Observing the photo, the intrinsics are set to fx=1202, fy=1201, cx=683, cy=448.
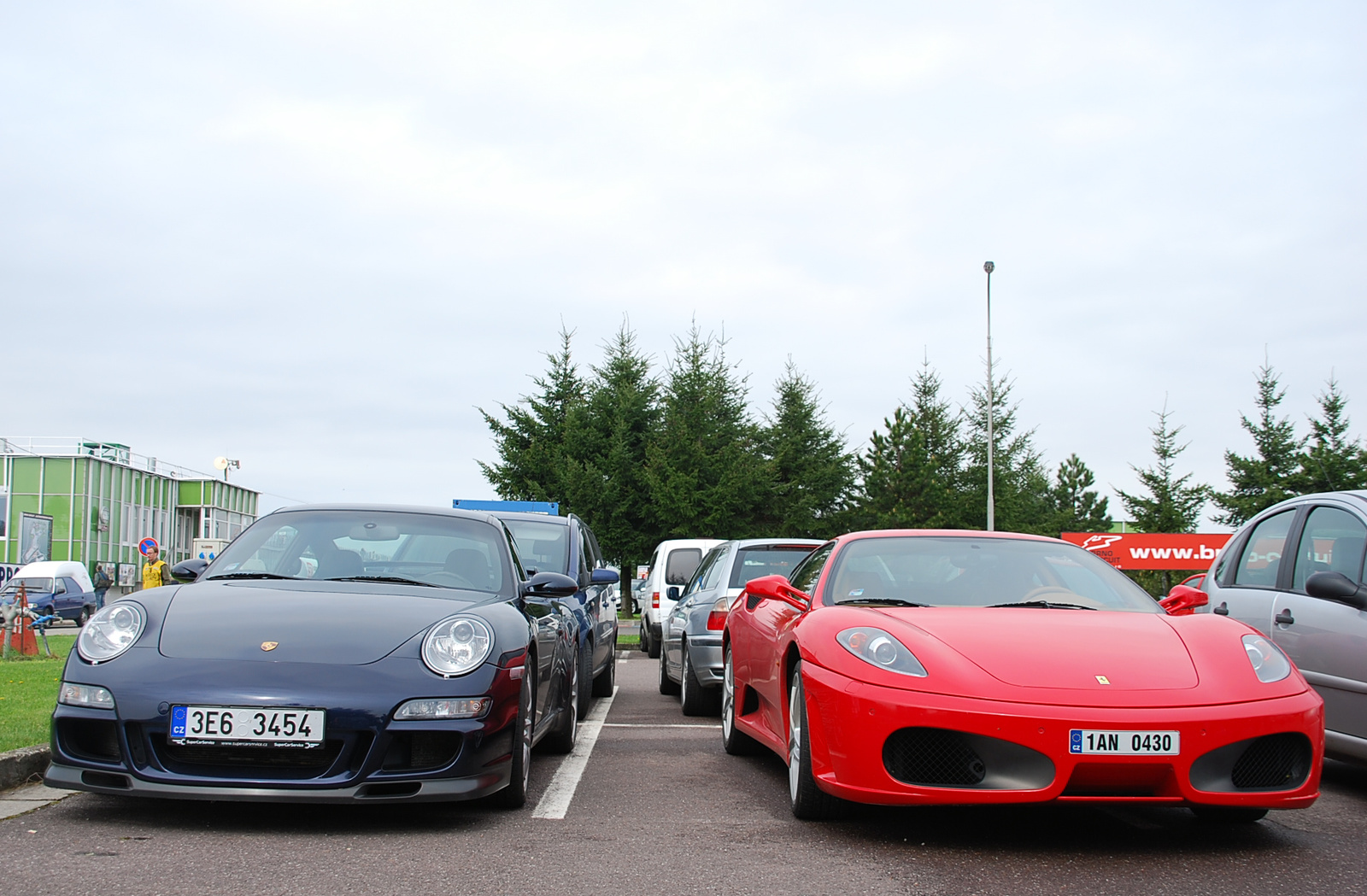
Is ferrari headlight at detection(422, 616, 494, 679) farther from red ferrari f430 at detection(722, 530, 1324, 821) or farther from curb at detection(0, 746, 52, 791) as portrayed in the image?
curb at detection(0, 746, 52, 791)

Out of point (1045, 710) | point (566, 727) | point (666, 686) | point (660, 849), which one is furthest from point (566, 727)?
point (666, 686)

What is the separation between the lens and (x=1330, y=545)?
6180 millimetres

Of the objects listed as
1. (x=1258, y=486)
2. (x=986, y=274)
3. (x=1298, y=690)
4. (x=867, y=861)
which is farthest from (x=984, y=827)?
(x=1258, y=486)

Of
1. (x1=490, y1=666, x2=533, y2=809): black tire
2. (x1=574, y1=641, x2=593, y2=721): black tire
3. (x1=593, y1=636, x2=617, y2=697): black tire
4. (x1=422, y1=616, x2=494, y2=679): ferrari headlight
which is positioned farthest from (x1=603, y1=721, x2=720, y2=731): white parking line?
(x1=422, y1=616, x2=494, y2=679): ferrari headlight

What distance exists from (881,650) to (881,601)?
784 mm

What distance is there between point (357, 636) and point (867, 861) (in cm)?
212

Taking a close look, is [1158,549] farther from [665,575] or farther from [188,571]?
[188,571]

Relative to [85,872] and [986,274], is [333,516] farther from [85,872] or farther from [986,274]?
[986,274]

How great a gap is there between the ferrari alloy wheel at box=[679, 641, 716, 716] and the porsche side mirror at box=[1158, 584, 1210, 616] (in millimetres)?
4215

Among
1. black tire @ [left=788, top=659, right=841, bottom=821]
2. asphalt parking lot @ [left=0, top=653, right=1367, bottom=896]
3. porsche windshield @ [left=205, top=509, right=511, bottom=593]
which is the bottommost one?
asphalt parking lot @ [left=0, top=653, right=1367, bottom=896]

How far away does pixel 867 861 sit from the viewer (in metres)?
4.20

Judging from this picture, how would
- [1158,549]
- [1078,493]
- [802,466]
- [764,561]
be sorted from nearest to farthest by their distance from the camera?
[764,561] → [1158,549] → [802,466] → [1078,493]

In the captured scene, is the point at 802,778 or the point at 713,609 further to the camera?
the point at 713,609

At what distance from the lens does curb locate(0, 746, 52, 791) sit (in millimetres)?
5277
